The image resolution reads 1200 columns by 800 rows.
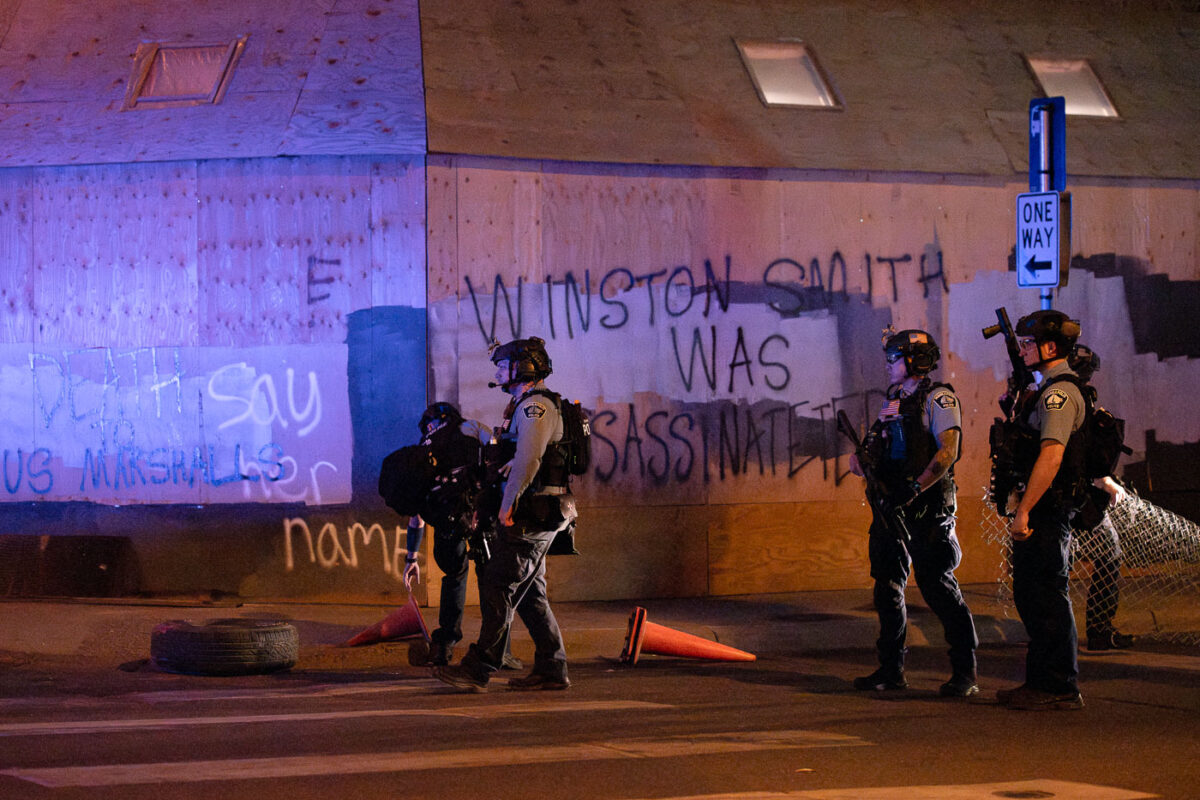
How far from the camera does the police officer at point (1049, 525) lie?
25.7ft

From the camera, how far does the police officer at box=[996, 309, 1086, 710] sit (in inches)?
309

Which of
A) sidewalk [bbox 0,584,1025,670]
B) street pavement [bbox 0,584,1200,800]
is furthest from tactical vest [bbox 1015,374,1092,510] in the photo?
sidewalk [bbox 0,584,1025,670]

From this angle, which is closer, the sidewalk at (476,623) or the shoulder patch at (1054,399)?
the shoulder patch at (1054,399)


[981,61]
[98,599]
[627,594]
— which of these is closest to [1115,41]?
[981,61]

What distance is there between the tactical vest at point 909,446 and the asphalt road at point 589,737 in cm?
126

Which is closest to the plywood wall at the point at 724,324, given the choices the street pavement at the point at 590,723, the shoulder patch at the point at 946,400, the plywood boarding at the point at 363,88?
the plywood boarding at the point at 363,88

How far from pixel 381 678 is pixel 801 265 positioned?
230 inches

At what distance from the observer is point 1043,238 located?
11508mm

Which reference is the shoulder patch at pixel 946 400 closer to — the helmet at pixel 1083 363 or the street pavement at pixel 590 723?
the street pavement at pixel 590 723

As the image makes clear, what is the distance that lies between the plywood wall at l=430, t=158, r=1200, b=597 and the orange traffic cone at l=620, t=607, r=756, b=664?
93.8 inches

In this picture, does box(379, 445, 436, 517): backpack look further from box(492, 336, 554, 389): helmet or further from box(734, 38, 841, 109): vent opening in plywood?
box(734, 38, 841, 109): vent opening in plywood

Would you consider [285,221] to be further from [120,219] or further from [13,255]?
[13,255]

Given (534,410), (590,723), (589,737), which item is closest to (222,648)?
(534,410)

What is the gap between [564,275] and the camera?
12477mm
